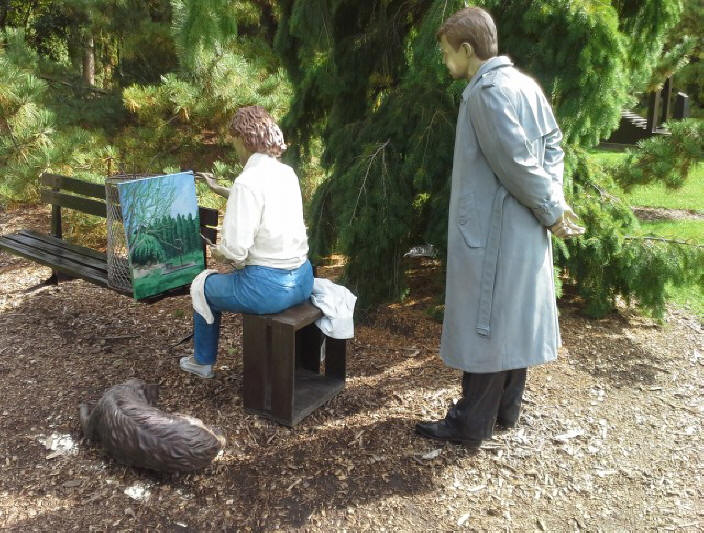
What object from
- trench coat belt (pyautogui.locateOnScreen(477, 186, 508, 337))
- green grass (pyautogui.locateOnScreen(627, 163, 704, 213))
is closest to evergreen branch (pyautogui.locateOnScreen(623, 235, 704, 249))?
trench coat belt (pyautogui.locateOnScreen(477, 186, 508, 337))

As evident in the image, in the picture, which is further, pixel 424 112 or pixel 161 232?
pixel 424 112

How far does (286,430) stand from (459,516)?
977 mm

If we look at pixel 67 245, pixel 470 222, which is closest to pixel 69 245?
pixel 67 245

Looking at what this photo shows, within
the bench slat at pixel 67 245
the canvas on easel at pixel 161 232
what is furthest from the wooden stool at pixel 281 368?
the bench slat at pixel 67 245

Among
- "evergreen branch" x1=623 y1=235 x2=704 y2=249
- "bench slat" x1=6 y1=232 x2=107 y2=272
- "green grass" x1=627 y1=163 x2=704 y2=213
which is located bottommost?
"bench slat" x1=6 y1=232 x2=107 y2=272

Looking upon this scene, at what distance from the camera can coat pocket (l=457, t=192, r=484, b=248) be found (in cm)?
281

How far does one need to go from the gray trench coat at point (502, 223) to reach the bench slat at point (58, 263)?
228 cm

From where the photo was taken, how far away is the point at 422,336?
4441 mm

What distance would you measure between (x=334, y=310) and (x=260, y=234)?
583 mm

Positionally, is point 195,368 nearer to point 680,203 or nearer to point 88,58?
point 88,58

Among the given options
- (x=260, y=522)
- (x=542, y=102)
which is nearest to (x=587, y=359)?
(x=542, y=102)

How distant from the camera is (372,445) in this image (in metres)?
3.20

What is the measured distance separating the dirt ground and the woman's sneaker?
0.05m

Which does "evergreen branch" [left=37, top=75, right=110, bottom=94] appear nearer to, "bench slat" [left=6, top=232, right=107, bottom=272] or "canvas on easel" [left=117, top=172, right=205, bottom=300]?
"bench slat" [left=6, top=232, right=107, bottom=272]
